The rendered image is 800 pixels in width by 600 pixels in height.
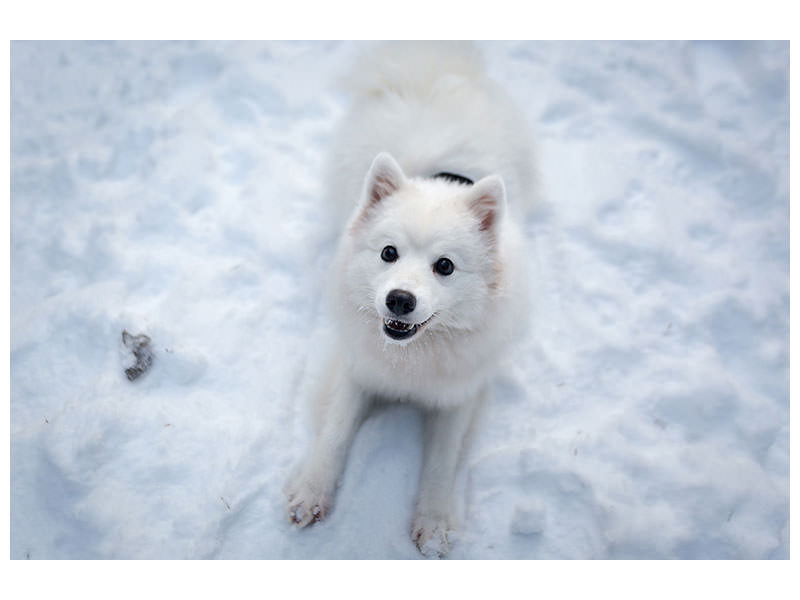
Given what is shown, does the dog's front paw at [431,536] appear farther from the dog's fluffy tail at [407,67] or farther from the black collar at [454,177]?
the dog's fluffy tail at [407,67]

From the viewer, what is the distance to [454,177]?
9.48ft

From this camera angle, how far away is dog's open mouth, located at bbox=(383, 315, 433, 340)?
210cm

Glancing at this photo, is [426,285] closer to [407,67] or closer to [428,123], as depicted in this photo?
[428,123]

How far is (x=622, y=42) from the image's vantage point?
4578 millimetres

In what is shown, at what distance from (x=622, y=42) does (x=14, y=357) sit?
5.32 metres

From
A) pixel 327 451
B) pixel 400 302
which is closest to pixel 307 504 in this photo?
pixel 327 451

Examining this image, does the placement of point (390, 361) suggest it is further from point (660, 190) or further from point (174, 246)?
point (660, 190)

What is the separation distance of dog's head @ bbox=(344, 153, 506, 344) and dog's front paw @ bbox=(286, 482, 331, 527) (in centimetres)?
92

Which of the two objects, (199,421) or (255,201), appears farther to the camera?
(255,201)

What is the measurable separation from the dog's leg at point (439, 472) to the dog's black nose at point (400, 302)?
36.1 inches

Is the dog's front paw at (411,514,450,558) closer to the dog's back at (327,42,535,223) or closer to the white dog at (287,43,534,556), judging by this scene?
the white dog at (287,43,534,556)

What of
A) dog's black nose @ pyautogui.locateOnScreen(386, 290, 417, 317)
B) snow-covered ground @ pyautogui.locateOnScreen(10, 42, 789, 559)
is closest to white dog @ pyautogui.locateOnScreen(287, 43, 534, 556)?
dog's black nose @ pyautogui.locateOnScreen(386, 290, 417, 317)

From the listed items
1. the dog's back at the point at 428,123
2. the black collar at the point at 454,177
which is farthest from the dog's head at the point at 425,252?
the dog's back at the point at 428,123
